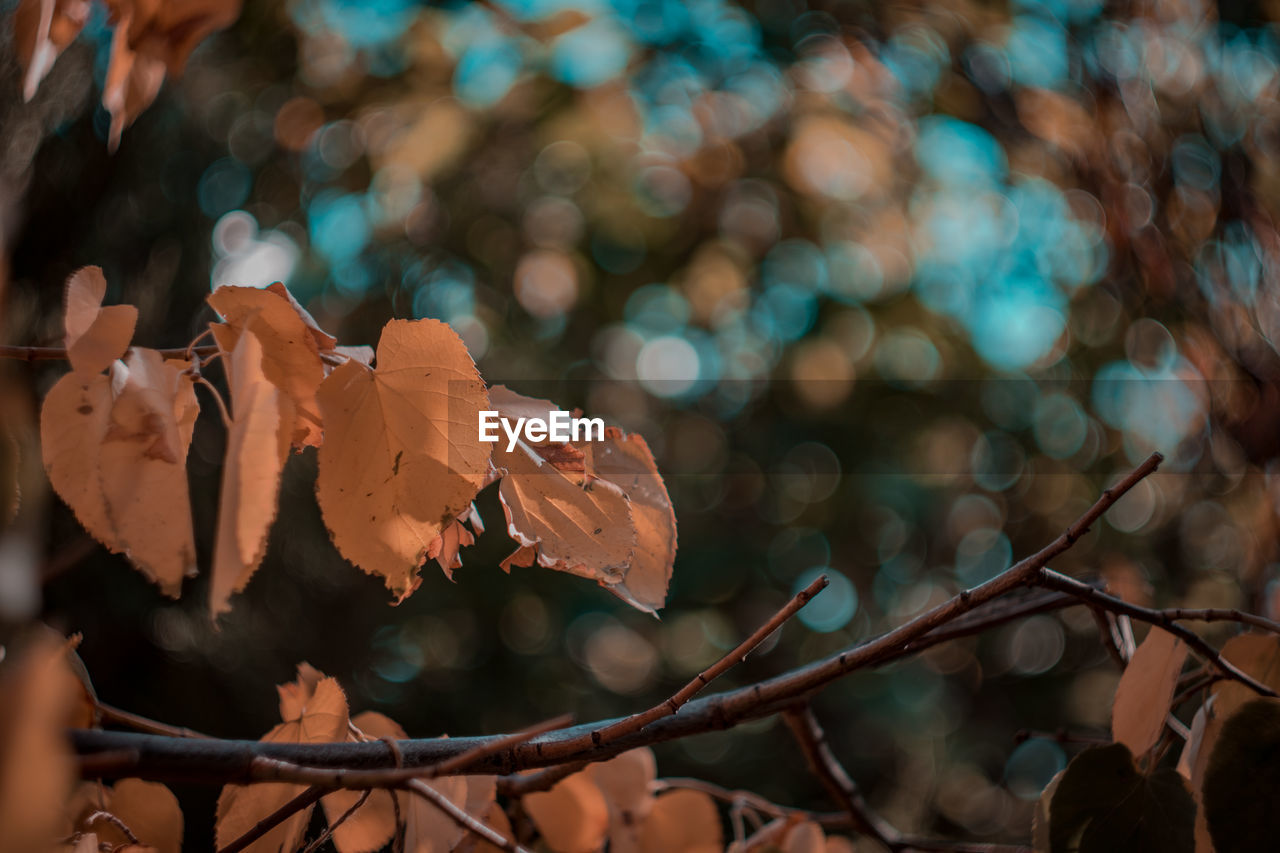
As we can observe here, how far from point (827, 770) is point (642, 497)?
157mm

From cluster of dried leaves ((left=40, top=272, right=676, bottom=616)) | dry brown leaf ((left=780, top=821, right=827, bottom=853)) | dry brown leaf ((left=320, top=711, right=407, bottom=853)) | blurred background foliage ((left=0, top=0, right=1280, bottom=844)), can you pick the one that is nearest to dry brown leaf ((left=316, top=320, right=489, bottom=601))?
cluster of dried leaves ((left=40, top=272, right=676, bottom=616))

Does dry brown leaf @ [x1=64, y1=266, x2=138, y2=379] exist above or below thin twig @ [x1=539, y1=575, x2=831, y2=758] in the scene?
above

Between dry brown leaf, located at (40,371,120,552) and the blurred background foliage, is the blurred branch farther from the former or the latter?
the blurred background foliage

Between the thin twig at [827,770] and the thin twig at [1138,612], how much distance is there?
0.13 meters

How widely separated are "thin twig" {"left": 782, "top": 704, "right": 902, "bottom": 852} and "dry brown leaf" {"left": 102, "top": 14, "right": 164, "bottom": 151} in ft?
1.08

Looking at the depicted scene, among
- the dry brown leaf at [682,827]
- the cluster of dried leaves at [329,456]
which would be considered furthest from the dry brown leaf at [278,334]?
the dry brown leaf at [682,827]

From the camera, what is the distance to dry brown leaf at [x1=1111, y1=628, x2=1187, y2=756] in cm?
22

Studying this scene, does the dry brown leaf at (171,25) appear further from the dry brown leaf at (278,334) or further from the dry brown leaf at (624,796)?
the dry brown leaf at (624,796)

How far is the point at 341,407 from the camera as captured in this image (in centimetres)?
19

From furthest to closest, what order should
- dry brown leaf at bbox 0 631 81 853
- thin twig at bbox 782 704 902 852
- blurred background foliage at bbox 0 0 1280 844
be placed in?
blurred background foliage at bbox 0 0 1280 844 < thin twig at bbox 782 704 902 852 < dry brown leaf at bbox 0 631 81 853

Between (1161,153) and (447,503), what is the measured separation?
80 centimetres

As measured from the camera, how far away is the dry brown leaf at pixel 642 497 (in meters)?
0.22

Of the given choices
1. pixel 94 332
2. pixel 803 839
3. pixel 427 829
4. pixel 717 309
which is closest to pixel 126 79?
pixel 94 332

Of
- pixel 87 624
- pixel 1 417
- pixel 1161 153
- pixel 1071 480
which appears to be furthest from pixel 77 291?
pixel 1071 480
